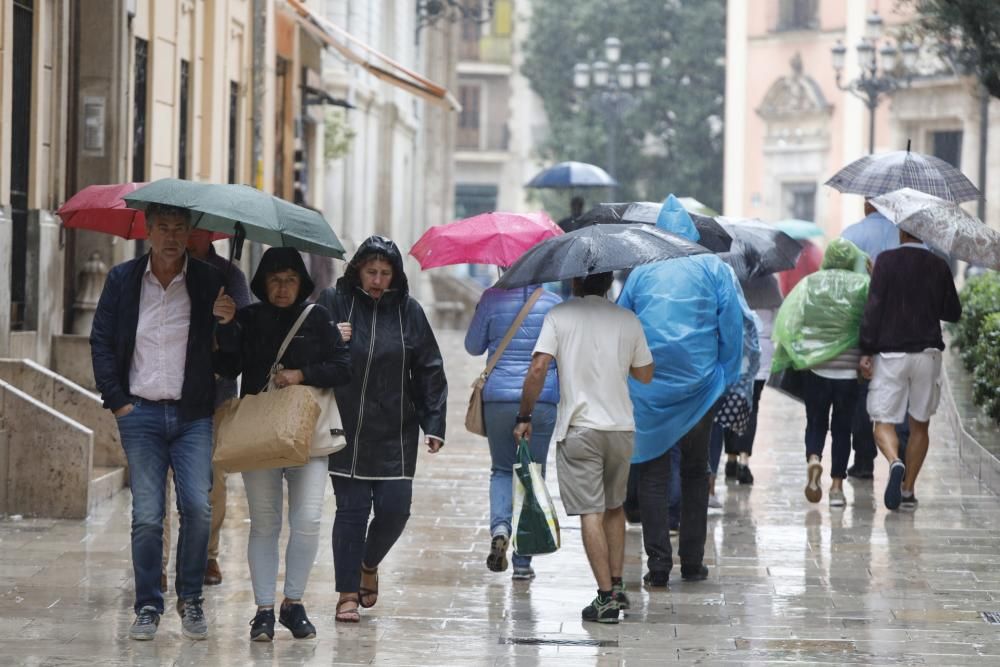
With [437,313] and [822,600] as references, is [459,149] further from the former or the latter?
[822,600]

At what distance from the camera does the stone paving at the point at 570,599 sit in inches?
300

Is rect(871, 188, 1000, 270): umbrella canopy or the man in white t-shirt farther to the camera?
rect(871, 188, 1000, 270): umbrella canopy

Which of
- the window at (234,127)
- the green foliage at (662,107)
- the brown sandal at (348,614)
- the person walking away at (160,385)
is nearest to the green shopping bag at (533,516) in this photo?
the brown sandal at (348,614)

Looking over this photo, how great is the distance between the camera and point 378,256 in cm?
795

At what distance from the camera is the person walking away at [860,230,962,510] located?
464 inches

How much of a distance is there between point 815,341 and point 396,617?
4764mm

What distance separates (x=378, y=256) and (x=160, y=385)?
1.05 m

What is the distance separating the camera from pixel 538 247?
329 inches

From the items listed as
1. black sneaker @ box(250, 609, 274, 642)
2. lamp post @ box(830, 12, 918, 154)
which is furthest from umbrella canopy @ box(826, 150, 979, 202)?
lamp post @ box(830, 12, 918, 154)

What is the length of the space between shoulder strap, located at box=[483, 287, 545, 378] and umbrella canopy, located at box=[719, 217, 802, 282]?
3.05 meters

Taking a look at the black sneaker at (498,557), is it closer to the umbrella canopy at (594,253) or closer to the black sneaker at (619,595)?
the black sneaker at (619,595)

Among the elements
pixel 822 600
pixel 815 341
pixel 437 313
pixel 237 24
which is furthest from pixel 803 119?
pixel 822 600

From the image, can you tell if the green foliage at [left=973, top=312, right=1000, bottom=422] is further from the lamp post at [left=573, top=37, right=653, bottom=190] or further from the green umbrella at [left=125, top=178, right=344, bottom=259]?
the lamp post at [left=573, top=37, right=653, bottom=190]

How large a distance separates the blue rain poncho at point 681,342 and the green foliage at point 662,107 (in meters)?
48.2
